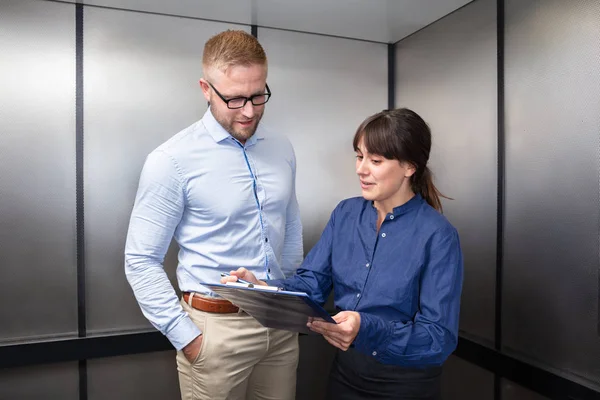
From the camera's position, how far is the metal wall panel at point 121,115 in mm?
2967

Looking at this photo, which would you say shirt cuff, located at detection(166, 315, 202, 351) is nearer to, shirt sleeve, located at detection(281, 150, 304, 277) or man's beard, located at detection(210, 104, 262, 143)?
shirt sleeve, located at detection(281, 150, 304, 277)

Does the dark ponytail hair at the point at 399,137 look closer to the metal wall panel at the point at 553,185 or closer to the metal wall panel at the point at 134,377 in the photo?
the metal wall panel at the point at 553,185

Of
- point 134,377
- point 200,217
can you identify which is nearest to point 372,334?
point 200,217

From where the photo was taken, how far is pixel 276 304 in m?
1.36

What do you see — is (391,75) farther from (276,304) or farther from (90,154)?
(276,304)

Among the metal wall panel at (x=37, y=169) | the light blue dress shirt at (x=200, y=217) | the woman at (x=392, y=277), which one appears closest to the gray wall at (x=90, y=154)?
the metal wall panel at (x=37, y=169)

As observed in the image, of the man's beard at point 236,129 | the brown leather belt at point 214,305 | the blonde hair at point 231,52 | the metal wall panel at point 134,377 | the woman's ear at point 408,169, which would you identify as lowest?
the metal wall panel at point 134,377

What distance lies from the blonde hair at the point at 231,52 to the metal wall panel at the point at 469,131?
4.98ft

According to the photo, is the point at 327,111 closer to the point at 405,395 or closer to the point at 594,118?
the point at 594,118

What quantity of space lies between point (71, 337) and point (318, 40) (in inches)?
96.3

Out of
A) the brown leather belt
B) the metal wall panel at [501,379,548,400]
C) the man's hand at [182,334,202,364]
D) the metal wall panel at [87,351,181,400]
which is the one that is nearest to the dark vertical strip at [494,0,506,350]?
the metal wall panel at [501,379,548,400]

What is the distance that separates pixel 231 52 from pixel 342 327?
1020 mm

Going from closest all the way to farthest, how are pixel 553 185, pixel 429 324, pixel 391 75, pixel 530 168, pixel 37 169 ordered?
pixel 429 324 < pixel 553 185 < pixel 530 168 < pixel 37 169 < pixel 391 75

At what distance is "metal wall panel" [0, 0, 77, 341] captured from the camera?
2803 millimetres
